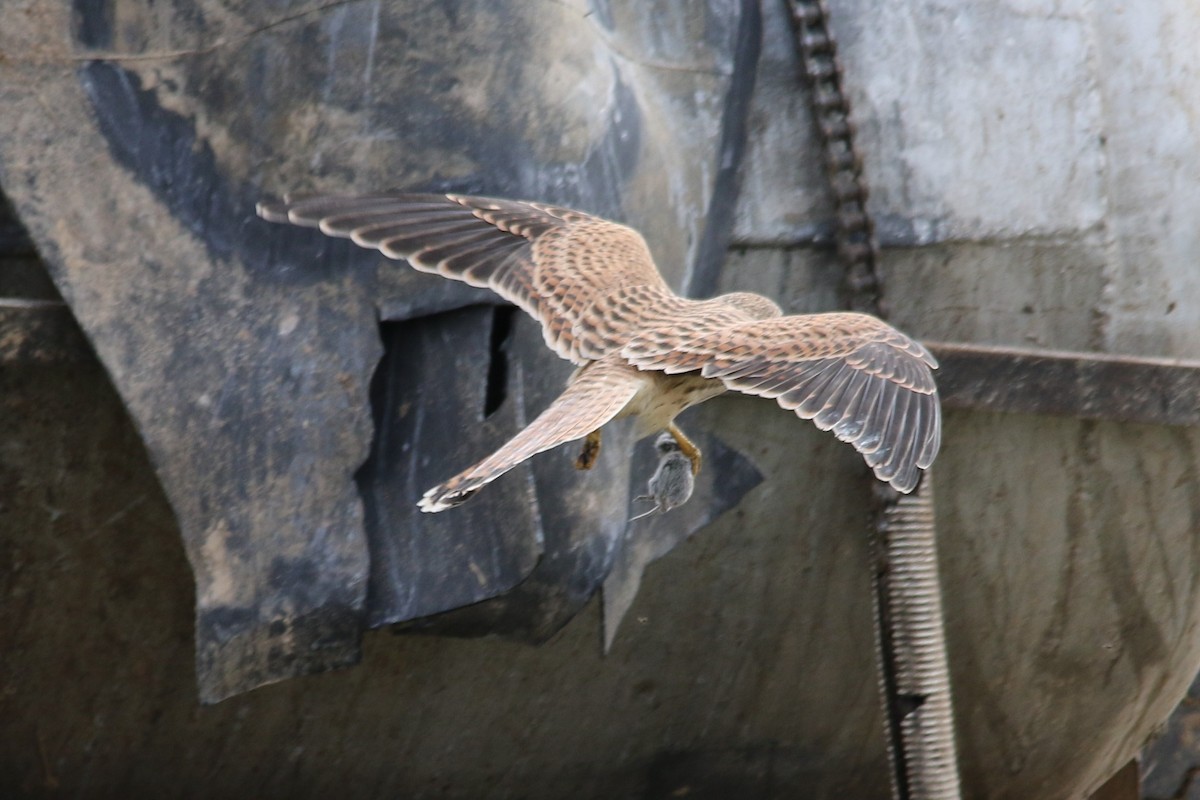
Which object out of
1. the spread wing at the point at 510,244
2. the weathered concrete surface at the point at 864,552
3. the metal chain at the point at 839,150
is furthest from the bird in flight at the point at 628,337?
the weathered concrete surface at the point at 864,552

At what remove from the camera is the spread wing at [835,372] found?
6.93 ft

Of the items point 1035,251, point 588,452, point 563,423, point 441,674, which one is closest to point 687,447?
point 588,452

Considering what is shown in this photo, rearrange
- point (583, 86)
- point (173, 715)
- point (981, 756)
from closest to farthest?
point (583, 86), point (173, 715), point (981, 756)

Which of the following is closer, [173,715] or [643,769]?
[173,715]

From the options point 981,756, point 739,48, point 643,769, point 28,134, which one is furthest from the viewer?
point 981,756

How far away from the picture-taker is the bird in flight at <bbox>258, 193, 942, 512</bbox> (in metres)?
2.12

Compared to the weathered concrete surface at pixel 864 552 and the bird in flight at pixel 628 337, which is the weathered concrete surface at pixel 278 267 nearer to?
the bird in flight at pixel 628 337

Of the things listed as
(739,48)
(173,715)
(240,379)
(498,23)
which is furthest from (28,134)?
(739,48)

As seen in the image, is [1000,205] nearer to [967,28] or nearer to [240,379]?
[967,28]

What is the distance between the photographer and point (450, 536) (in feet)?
7.35

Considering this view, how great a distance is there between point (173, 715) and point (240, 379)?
2.20 feet

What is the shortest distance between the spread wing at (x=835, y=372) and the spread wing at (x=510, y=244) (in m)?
0.12

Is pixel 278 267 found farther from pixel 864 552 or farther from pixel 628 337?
pixel 864 552

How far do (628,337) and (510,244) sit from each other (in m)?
0.25
